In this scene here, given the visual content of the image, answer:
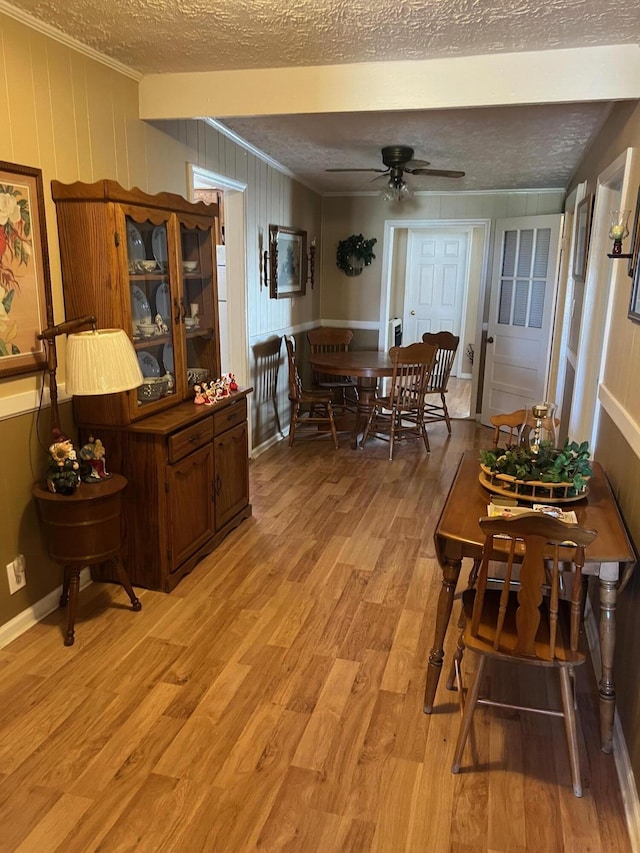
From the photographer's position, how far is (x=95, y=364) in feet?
7.79

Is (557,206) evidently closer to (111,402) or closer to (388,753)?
(111,402)

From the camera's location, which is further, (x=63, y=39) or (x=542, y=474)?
(x=63, y=39)

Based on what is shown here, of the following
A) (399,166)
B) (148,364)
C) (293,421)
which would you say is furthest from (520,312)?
(148,364)

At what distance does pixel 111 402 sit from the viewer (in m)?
2.77

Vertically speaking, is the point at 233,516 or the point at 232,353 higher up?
the point at 232,353

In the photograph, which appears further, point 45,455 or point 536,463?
point 45,455

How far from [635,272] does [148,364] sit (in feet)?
7.13

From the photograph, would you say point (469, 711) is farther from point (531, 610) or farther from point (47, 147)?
point (47, 147)

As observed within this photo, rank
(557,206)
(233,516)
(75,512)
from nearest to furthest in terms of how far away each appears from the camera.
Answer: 1. (75,512)
2. (233,516)
3. (557,206)

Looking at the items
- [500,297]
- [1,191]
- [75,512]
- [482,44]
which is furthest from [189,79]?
[500,297]

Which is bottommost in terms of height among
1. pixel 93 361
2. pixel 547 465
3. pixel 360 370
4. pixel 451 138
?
pixel 360 370

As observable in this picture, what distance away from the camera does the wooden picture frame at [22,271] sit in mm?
2340

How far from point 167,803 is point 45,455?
1.51 m

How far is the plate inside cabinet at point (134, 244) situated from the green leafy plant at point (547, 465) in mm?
1798
